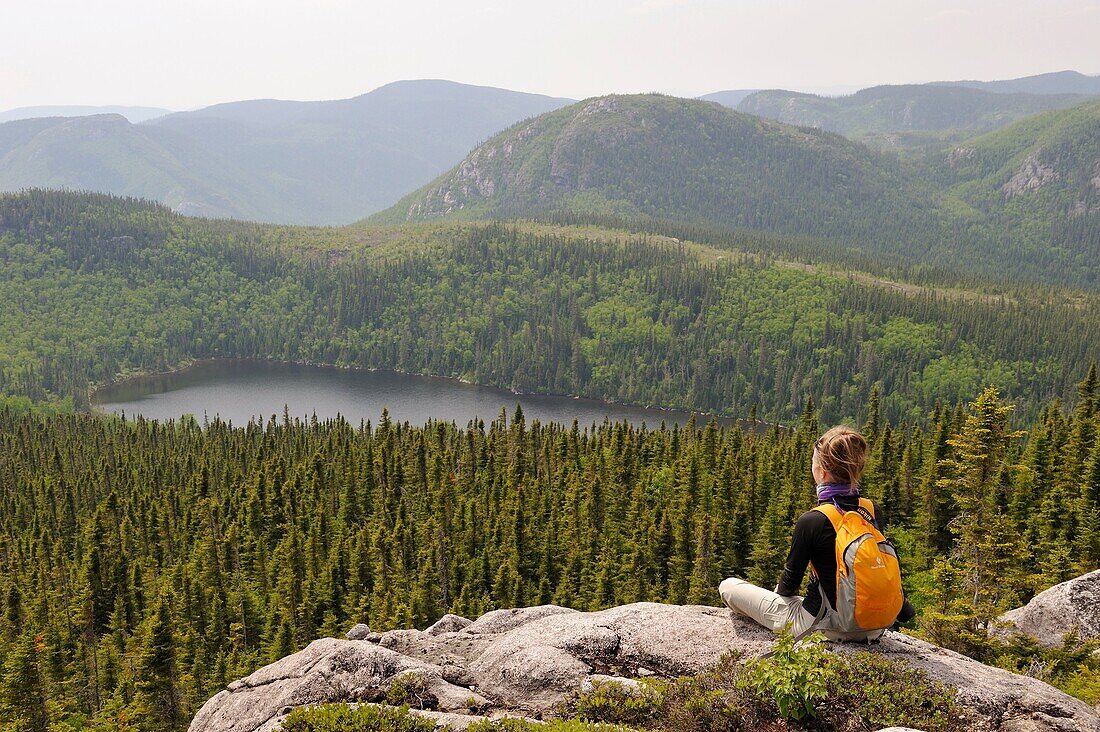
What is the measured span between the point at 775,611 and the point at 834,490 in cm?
352

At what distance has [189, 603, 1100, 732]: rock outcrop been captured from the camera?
50.4 ft

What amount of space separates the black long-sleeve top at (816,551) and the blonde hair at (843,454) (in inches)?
21.3

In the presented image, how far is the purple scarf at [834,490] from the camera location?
47.8ft

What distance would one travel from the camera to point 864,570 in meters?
14.3

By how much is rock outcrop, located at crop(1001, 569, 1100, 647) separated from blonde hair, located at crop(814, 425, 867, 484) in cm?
2045

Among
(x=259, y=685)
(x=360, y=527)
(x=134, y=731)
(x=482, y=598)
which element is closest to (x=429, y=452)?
(x=360, y=527)

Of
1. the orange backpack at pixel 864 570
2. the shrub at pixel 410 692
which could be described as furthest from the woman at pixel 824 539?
the shrub at pixel 410 692

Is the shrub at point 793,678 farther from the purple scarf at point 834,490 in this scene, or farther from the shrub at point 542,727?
the shrub at point 542,727

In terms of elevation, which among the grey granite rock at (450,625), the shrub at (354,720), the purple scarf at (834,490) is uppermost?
the purple scarf at (834,490)

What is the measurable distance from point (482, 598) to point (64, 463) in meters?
115

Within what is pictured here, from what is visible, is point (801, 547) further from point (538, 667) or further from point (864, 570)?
point (538, 667)

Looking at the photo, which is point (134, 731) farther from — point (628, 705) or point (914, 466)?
point (914, 466)

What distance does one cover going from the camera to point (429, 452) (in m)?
128

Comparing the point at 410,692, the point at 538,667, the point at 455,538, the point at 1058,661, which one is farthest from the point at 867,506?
the point at 455,538
